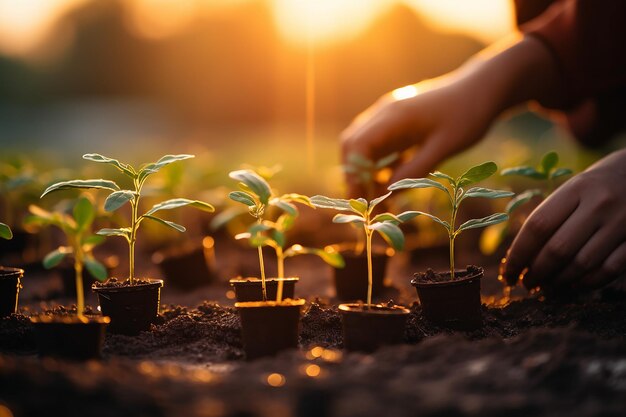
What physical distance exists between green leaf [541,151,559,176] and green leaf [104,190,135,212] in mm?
1891

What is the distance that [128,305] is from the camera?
220 centimetres

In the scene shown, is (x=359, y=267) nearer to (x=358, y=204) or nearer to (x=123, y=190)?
(x=358, y=204)

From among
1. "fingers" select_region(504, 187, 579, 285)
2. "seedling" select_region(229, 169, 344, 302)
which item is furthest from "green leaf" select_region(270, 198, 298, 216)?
"fingers" select_region(504, 187, 579, 285)

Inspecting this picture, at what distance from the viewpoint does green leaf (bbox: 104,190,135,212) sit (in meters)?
1.95

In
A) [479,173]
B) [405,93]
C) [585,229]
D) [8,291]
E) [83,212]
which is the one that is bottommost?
[8,291]

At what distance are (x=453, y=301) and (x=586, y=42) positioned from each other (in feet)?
7.24

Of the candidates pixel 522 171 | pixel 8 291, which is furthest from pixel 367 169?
pixel 8 291

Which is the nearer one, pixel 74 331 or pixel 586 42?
pixel 74 331

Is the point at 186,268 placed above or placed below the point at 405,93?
below

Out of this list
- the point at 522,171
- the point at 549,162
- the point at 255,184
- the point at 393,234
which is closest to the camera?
the point at 393,234

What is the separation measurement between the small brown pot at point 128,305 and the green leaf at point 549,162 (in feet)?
6.10

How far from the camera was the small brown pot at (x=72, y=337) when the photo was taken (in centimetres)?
180

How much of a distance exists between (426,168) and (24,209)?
3059mm

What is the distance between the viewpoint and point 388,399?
1.26 metres
